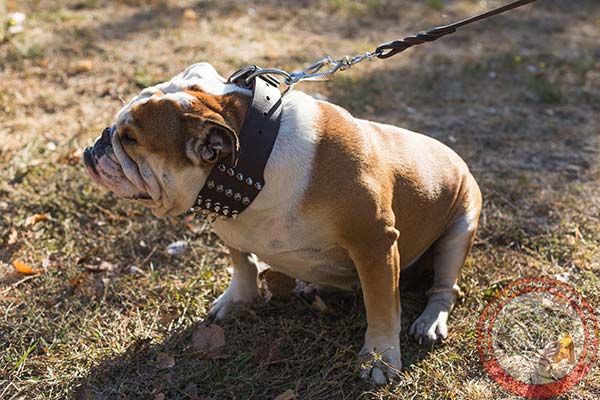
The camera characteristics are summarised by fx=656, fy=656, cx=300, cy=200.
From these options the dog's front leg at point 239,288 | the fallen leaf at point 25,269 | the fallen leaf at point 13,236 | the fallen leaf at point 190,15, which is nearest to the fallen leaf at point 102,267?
the fallen leaf at point 25,269

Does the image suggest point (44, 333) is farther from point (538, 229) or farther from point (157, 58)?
point (157, 58)

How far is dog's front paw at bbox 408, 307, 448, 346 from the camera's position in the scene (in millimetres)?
3455

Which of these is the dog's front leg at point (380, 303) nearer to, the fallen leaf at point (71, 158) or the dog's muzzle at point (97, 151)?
the dog's muzzle at point (97, 151)

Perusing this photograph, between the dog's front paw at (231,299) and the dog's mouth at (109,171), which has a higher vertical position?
the dog's mouth at (109,171)

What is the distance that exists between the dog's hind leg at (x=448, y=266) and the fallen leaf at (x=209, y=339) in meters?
1.03

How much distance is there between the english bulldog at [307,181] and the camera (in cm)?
274

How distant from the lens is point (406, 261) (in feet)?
11.8

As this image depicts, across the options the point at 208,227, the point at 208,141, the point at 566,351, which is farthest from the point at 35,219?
the point at 566,351

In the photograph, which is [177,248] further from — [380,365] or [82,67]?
[82,67]

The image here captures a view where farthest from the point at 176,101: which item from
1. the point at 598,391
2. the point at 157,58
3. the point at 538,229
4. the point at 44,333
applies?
the point at 157,58

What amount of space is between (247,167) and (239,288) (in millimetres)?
1155

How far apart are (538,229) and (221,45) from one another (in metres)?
4.22

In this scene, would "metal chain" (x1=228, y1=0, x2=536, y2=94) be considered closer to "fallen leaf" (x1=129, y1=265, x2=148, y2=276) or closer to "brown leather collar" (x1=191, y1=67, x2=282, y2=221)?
"brown leather collar" (x1=191, y1=67, x2=282, y2=221)

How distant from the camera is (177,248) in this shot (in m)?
4.25
